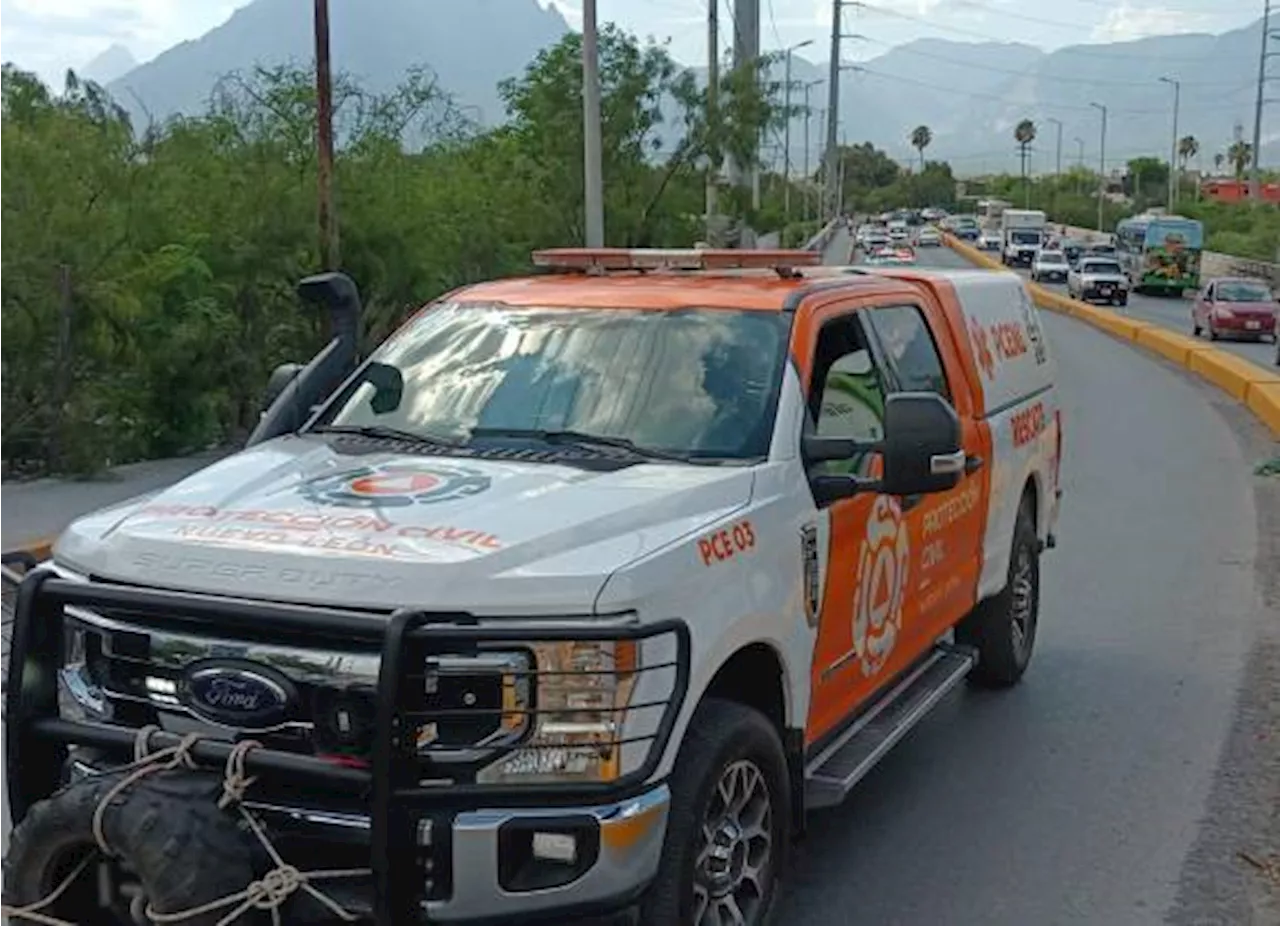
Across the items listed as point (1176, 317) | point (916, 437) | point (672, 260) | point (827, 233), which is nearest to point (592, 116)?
point (672, 260)

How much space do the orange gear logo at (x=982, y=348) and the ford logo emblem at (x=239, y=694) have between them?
4.16m

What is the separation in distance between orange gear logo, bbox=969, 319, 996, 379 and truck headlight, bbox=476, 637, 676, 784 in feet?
12.4

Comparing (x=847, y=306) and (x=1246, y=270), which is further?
(x=1246, y=270)

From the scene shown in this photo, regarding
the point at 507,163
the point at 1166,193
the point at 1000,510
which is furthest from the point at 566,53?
the point at 1166,193

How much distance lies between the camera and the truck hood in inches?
158

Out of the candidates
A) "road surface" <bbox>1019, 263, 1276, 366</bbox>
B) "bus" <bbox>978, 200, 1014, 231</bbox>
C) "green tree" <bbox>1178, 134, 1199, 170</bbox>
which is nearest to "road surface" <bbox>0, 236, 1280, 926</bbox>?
"road surface" <bbox>1019, 263, 1276, 366</bbox>

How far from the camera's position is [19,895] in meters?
4.12

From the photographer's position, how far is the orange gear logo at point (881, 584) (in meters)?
5.66

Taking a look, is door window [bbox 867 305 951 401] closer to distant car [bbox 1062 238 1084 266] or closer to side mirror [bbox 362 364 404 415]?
side mirror [bbox 362 364 404 415]

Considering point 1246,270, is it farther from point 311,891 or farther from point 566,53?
point 311,891

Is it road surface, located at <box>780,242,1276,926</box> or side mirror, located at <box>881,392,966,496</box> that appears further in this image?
road surface, located at <box>780,242,1276,926</box>

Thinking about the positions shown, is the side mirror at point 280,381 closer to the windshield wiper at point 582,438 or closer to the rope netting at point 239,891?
the windshield wiper at point 582,438

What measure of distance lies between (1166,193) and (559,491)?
161m

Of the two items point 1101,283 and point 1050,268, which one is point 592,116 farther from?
point 1050,268
